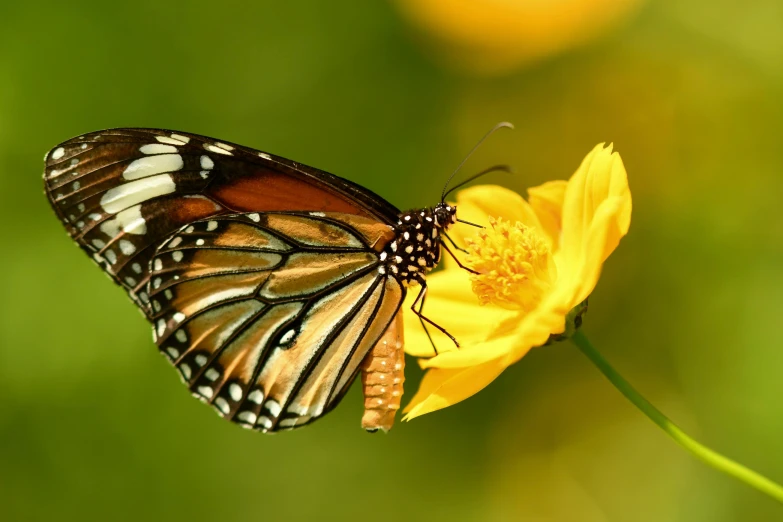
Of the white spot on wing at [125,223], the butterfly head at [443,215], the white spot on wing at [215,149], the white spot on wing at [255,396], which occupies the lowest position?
the white spot on wing at [255,396]

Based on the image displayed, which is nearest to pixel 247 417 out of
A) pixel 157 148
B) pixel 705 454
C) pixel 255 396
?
pixel 255 396

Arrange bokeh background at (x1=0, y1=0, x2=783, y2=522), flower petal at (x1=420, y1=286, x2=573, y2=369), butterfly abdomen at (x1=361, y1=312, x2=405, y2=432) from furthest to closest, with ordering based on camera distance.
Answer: bokeh background at (x1=0, y1=0, x2=783, y2=522) < butterfly abdomen at (x1=361, y1=312, x2=405, y2=432) < flower petal at (x1=420, y1=286, x2=573, y2=369)

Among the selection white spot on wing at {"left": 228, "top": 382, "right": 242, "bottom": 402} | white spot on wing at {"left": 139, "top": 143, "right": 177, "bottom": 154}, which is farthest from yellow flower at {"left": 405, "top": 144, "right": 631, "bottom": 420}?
white spot on wing at {"left": 139, "top": 143, "right": 177, "bottom": 154}

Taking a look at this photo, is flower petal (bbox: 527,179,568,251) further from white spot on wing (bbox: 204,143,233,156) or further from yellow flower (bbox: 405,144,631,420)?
white spot on wing (bbox: 204,143,233,156)

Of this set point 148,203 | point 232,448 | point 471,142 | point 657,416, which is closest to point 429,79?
point 471,142

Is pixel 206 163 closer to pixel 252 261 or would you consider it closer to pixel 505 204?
pixel 252 261

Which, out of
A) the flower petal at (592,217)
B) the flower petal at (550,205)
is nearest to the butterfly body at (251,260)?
the flower petal at (550,205)

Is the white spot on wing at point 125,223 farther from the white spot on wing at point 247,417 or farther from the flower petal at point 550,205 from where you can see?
the flower petal at point 550,205
